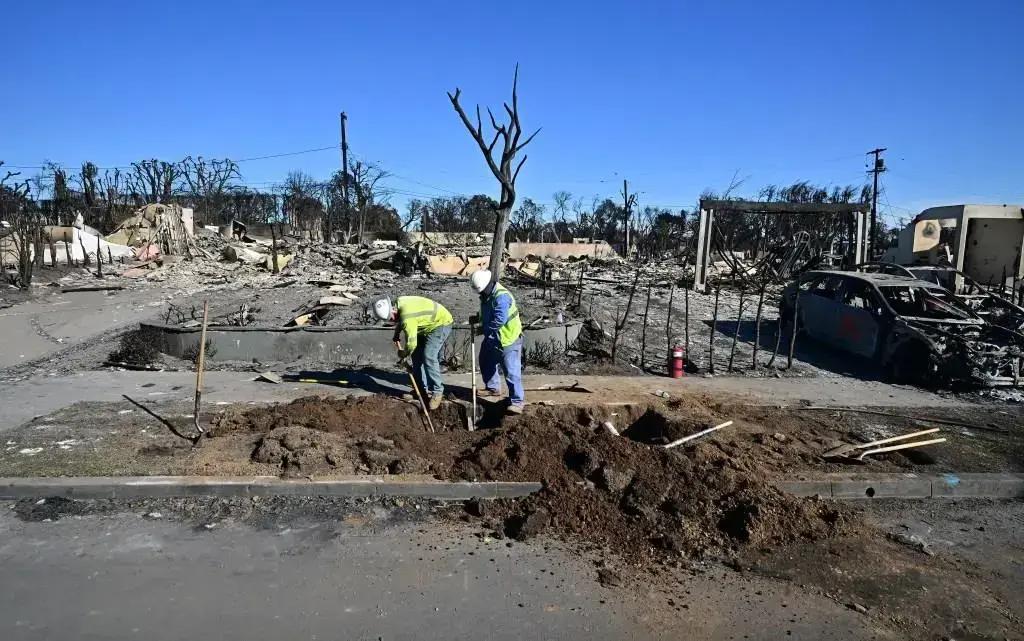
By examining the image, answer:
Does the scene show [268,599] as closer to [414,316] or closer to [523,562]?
[523,562]

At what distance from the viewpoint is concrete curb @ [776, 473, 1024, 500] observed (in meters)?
5.89

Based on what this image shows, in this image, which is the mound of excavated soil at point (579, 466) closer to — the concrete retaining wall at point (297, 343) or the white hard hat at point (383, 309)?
the white hard hat at point (383, 309)

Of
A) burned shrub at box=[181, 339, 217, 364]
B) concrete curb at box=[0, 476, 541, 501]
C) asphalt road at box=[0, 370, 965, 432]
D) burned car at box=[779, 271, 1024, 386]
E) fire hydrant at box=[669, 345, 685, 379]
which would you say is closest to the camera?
concrete curb at box=[0, 476, 541, 501]

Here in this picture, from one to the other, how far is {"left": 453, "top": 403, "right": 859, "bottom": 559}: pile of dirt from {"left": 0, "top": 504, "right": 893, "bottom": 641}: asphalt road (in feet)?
1.02

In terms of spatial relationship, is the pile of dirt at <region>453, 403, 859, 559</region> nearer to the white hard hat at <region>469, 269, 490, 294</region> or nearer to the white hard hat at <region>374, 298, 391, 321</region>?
the white hard hat at <region>469, 269, 490, 294</region>

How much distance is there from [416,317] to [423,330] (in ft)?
0.83

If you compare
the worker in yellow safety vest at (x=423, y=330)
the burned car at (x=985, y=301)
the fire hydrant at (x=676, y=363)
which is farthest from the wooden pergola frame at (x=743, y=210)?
the worker in yellow safety vest at (x=423, y=330)

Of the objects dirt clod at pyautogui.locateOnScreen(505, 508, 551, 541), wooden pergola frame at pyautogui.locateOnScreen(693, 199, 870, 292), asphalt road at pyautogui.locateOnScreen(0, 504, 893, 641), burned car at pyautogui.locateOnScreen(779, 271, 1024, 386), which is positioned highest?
wooden pergola frame at pyautogui.locateOnScreen(693, 199, 870, 292)

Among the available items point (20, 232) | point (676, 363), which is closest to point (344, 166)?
point (20, 232)

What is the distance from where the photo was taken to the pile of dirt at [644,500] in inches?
189

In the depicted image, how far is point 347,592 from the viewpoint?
4.08 metres

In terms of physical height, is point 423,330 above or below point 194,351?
above

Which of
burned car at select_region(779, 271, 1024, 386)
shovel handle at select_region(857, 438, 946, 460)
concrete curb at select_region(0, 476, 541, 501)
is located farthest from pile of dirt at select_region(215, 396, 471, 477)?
burned car at select_region(779, 271, 1024, 386)

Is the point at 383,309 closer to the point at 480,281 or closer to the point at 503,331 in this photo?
the point at 480,281
